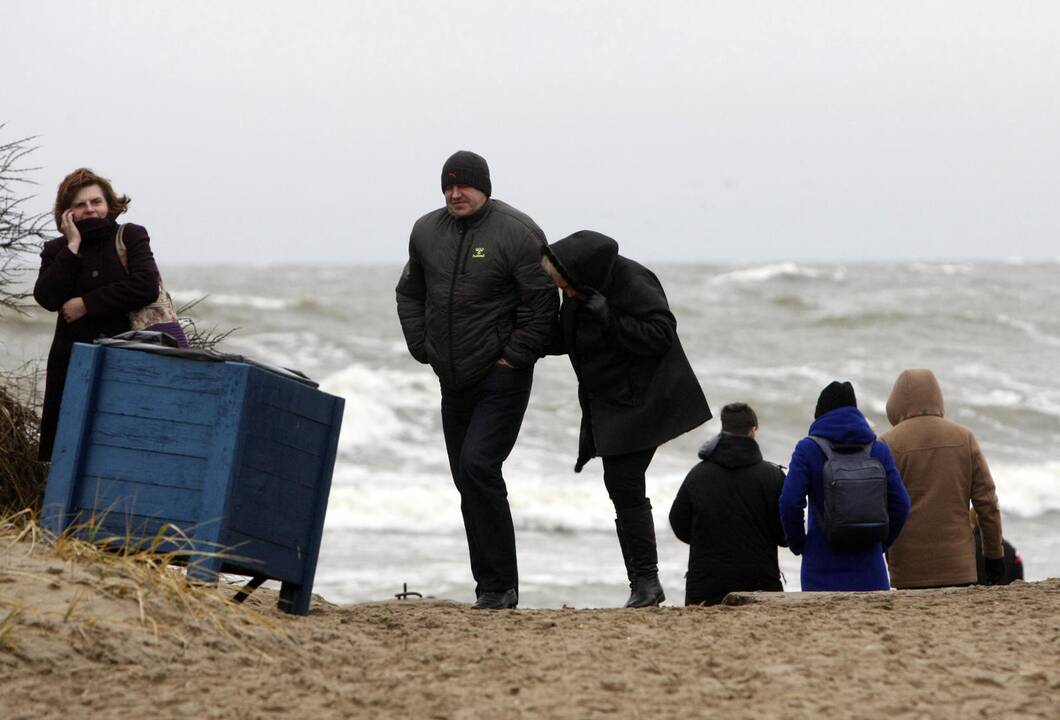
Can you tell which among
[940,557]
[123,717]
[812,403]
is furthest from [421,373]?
[123,717]

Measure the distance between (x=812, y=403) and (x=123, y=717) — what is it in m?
19.8

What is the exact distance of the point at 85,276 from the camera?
18.5ft

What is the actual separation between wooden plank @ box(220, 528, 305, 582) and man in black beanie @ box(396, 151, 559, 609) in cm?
102

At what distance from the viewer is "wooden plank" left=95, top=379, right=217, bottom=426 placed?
15.7 ft

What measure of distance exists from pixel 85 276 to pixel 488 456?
1.76m

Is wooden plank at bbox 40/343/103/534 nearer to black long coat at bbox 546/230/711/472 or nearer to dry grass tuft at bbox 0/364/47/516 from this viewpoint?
dry grass tuft at bbox 0/364/47/516

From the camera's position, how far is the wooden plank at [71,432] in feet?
16.0

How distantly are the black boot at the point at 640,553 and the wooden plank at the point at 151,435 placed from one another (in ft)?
6.60

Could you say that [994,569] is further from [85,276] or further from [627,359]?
[85,276]

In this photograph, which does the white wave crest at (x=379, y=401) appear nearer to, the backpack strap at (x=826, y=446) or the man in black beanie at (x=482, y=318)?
the man in black beanie at (x=482, y=318)

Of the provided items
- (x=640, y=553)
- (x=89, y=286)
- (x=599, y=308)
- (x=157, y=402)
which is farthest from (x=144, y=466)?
(x=640, y=553)

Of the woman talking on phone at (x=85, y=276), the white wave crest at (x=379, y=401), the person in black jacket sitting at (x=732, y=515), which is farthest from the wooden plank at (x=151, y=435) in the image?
the white wave crest at (x=379, y=401)

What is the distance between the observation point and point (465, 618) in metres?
5.50

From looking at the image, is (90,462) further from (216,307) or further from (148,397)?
(216,307)
